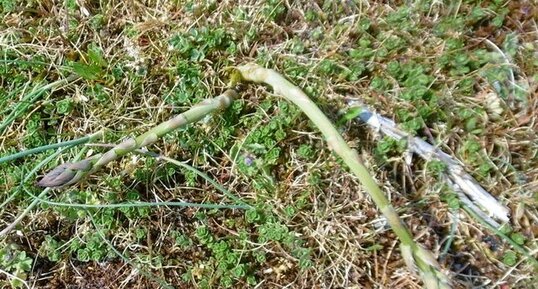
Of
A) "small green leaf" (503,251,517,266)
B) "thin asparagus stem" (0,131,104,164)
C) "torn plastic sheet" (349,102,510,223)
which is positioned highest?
"thin asparagus stem" (0,131,104,164)

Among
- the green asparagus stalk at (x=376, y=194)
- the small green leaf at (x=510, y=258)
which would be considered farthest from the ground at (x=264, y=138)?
the green asparagus stalk at (x=376, y=194)

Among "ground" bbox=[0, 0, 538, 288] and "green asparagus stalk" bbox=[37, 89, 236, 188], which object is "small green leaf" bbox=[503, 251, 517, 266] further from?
"green asparagus stalk" bbox=[37, 89, 236, 188]

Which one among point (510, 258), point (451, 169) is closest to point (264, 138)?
point (451, 169)

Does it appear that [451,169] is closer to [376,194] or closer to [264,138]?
[376,194]

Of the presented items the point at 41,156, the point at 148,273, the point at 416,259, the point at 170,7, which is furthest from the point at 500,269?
the point at 41,156

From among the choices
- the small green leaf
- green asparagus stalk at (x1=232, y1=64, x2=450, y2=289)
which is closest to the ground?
the small green leaf

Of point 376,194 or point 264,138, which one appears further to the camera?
point 264,138
